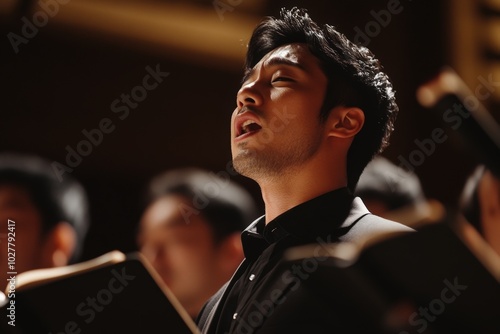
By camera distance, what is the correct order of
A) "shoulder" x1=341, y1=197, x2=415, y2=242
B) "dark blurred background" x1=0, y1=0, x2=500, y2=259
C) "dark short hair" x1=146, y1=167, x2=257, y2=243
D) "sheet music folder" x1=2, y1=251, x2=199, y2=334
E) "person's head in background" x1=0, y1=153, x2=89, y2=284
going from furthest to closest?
"dark blurred background" x1=0, y1=0, x2=500, y2=259 < "dark short hair" x1=146, y1=167, x2=257, y2=243 < "person's head in background" x1=0, y1=153, x2=89, y2=284 < "shoulder" x1=341, y1=197, x2=415, y2=242 < "sheet music folder" x1=2, y1=251, x2=199, y2=334

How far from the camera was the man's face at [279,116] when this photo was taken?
1489 millimetres

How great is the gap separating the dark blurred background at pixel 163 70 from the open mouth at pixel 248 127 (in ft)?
6.14

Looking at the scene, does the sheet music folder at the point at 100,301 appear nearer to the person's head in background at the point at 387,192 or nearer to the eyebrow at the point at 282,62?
the eyebrow at the point at 282,62

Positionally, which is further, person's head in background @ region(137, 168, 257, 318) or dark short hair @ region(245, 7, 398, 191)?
person's head in background @ region(137, 168, 257, 318)

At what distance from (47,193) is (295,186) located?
77 centimetres

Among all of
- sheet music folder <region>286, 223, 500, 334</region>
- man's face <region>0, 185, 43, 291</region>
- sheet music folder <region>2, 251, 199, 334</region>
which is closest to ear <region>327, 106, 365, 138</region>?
sheet music folder <region>2, 251, 199, 334</region>

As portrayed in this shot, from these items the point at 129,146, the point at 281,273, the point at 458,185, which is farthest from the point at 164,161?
the point at 281,273

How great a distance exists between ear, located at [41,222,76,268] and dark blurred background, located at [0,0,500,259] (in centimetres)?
136

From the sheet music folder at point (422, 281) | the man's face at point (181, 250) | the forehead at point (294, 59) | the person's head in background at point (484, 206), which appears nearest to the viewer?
the sheet music folder at point (422, 281)

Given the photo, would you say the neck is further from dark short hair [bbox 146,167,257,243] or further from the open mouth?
dark short hair [bbox 146,167,257,243]

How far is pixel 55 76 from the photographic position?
3.39 metres

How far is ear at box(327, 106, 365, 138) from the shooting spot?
156 centimetres

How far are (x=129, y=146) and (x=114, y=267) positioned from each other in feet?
7.86

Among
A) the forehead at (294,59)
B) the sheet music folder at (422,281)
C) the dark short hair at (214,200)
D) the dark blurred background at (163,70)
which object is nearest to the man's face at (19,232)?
the dark short hair at (214,200)
